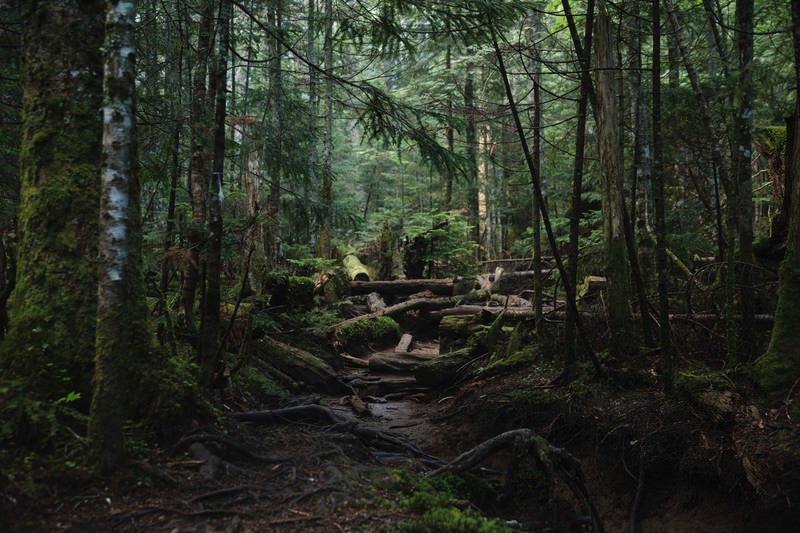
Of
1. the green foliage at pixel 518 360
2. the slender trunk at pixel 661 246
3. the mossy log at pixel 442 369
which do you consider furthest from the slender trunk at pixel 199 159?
the slender trunk at pixel 661 246

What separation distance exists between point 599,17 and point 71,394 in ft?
26.2

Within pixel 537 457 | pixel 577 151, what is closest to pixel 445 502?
pixel 537 457

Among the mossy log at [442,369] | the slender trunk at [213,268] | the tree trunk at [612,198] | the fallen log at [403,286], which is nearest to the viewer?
the slender trunk at [213,268]

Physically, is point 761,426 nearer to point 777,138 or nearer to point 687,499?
point 687,499

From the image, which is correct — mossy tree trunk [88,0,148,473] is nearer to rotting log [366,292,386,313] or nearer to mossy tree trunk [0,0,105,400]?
mossy tree trunk [0,0,105,400]

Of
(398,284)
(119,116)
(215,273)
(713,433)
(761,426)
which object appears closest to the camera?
(119,116)

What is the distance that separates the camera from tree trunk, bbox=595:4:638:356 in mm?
7047

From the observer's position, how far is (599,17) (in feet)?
23.4

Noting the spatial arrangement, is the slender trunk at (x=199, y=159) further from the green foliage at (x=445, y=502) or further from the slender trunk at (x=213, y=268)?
the green foliage at (x=445, y=502)

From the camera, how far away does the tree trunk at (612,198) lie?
7047mm

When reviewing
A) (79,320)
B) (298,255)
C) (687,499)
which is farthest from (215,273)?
(298,255)

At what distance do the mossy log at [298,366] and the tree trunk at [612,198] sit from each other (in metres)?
5.12

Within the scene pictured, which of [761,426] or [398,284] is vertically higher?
[398,284]

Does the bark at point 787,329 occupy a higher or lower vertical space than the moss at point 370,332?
higher
